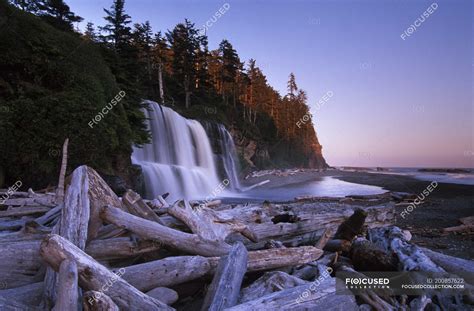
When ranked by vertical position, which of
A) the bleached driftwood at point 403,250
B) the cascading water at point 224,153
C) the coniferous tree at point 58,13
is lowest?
the bleached driftwood at point 403,250

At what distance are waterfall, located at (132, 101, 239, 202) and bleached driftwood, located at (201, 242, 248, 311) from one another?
15.2 metres

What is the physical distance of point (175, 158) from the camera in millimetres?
23797

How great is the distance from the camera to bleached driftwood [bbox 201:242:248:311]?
251 cm

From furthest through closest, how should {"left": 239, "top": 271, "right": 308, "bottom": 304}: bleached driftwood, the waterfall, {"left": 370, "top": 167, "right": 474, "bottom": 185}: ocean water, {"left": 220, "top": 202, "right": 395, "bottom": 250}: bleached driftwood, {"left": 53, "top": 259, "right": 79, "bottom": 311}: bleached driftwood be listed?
1. {"left": 370, "top": 167, "right": 474, "bottom": 185}: ocean water
2. the waterfall
3. {"left": 220, "top": 202, "right": 395, "bottom": 250}: bleached driftwood
4. {"left": 239, "top": 271, "right": 308, "bottom": 304}: bleached driftwood
5. {"left": 53, "top": 259, "right": 79, "bottom": 311}: bleached driftwood

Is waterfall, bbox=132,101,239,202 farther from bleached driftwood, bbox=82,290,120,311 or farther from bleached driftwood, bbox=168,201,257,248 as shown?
bleached driftwood, bbox=82,290,120,311

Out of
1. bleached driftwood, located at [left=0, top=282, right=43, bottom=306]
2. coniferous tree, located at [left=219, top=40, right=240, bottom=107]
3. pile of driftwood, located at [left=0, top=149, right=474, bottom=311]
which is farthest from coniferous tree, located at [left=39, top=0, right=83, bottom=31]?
coniferous tree, located at [left=219, top=40, right=240, bottom=107]

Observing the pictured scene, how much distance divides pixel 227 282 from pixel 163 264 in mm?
748

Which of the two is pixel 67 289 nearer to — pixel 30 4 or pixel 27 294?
pixel 27 294

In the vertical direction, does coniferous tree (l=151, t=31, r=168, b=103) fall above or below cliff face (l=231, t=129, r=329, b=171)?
above

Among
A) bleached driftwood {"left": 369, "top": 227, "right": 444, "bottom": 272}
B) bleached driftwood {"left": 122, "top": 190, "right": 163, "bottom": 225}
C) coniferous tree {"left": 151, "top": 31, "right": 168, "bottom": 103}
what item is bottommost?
bleached driftwood {"left": 369, "top": 227, "right": 444, "bottom": 272}

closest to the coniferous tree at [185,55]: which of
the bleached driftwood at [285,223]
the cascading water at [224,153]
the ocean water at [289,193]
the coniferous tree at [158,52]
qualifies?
Answer: the coniferous tree at [158,52]

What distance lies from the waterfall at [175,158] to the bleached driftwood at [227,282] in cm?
1517

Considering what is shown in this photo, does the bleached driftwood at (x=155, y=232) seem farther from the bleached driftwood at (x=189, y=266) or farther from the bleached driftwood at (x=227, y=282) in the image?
the bleached driftwood at (x=227, y=282)

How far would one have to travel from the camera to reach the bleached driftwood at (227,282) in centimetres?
251
